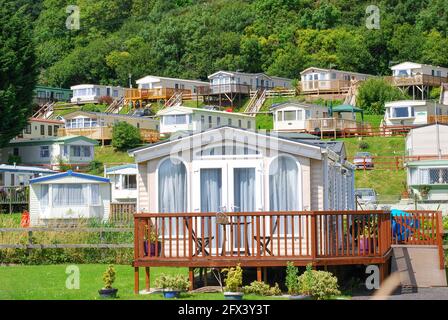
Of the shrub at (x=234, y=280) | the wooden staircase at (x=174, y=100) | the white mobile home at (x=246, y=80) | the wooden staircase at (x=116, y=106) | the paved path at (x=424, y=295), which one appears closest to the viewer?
the shrub at (x=234, y=280)

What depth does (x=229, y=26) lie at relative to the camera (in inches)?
4540

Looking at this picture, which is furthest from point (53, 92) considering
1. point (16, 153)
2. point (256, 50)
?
point (16, 153)

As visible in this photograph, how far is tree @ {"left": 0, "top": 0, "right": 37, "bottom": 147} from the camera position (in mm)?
63844

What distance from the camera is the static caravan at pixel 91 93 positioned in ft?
314

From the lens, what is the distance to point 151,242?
1989 cm

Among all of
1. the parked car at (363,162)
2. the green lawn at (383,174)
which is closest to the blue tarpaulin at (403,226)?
the green lawn at (383,174)

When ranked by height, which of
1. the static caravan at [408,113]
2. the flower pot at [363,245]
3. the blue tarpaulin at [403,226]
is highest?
the static caravan at [408,113]

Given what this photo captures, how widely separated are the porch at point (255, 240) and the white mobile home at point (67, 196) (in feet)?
74.5

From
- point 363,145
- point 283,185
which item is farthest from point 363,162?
point 283,185

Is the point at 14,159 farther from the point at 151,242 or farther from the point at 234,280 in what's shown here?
the point at 234,280

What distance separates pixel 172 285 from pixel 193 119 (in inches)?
2019

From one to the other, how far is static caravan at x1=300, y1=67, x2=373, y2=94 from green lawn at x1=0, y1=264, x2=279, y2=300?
6058 cm

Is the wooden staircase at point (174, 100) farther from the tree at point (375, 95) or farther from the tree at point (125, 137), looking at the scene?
the tree at point (125, 137)

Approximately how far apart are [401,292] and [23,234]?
11.6 m
